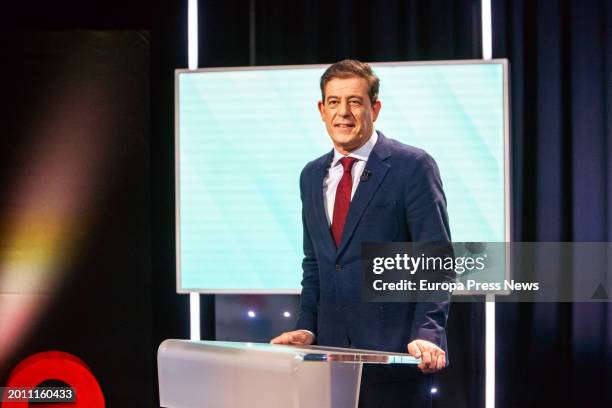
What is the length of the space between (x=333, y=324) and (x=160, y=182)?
174 centimetres

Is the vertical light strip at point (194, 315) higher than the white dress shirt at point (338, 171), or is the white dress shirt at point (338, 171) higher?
the white dress shirt at point (338, 171)

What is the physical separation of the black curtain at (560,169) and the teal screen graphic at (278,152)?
1.00 ft

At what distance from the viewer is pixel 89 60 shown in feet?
14.1

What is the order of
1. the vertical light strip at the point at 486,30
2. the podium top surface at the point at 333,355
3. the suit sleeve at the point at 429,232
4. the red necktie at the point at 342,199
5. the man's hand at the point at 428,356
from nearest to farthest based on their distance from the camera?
the podium top surface at the point at 333,355
the man's hand at the point at 428,356
the suit sleeve at the point at 429,232
the red necktie at the point at 342,199
the vertical light strip at the point at 486,30

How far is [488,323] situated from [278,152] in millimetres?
1218

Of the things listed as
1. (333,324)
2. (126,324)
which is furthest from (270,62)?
(333,324)

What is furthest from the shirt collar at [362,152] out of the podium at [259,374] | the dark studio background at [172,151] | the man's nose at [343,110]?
the podium at [259,374]

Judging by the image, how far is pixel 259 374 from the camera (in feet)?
4.91

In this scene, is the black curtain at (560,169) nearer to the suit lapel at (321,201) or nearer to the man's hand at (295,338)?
the suit lapel at (321,201)

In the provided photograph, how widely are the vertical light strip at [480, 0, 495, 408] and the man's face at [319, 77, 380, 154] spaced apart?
110 centimetres

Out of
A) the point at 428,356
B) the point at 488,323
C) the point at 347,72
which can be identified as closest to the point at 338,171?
the point at 347,72

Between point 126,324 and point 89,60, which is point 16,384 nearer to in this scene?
point 126,324

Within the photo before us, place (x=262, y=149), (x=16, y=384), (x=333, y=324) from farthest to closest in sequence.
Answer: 1. (x=16, y=384)
2. (x=262, y=149)
3. (x=333, y=324)

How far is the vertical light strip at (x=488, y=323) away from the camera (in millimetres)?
4000
